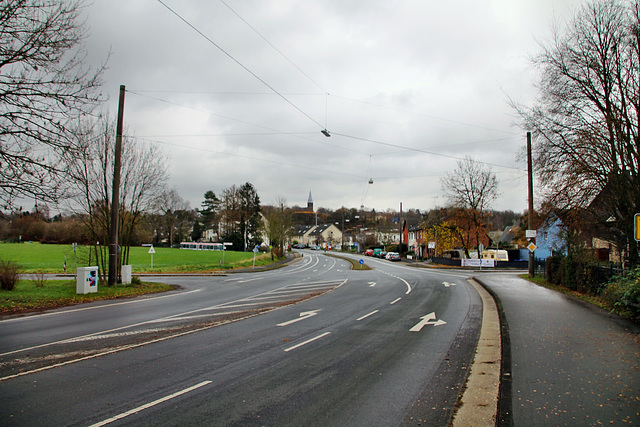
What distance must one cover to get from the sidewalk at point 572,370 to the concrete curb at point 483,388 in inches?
6.7

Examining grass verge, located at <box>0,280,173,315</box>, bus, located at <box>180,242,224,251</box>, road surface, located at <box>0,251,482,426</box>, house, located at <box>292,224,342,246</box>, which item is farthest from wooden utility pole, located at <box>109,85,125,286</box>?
house, located at <box>292,224,342,246</box>

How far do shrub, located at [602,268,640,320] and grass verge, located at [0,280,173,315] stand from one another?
18465 mm

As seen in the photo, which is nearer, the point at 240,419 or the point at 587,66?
the point at 240,419

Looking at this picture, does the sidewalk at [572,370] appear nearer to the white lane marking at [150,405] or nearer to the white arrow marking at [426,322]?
the white arrow marking at [426,322]

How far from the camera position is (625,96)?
17.7 metres

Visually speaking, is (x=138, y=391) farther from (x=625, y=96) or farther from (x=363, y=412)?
(x=625, y=96)

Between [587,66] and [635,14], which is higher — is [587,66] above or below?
below

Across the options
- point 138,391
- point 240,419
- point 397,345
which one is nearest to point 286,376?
point 240,419

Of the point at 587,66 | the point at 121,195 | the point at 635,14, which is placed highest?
the point at 635,14

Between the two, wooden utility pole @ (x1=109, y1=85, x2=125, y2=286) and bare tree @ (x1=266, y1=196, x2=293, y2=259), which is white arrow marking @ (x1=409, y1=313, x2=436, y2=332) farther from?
bare tree @ (x1=266, y1=196, x2=293, y2=259)

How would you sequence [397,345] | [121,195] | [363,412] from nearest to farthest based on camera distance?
[363,412]
[397,345]
[121,195]

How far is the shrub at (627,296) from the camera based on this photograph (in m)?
11.3

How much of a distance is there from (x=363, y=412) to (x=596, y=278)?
16.2m

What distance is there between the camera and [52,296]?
53.6 feet
